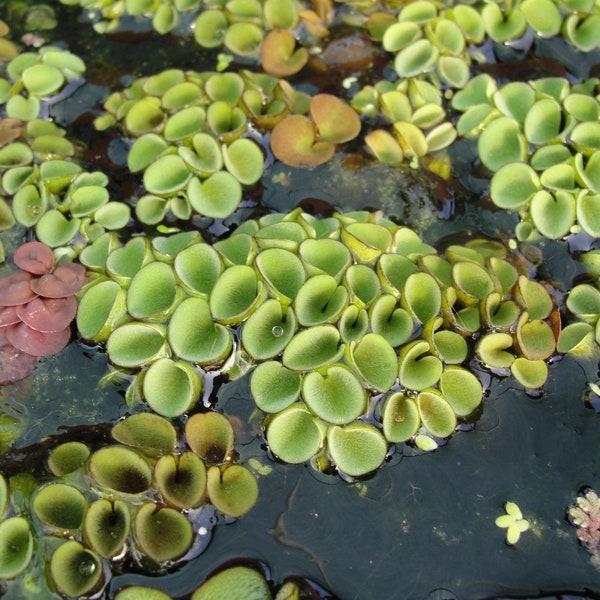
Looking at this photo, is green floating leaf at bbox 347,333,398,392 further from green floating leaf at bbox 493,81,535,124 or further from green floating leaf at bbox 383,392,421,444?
green floating leaf at bbox 493,81,535,124

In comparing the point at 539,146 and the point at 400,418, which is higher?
the point at 539,146

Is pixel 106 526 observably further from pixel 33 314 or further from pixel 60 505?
pixel 33 314

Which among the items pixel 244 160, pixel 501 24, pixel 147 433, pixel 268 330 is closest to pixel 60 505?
pixel 147 433

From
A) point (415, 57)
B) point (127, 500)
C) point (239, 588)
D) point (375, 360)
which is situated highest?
point (415, 57)

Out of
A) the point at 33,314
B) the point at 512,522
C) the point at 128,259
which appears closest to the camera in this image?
the point at 512,522

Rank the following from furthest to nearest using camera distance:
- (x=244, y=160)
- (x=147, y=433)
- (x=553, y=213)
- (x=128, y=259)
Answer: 1. (x=244, y=160)
2. (x=553, y=213)
3. (x=128, y=259)
4. (x=147, y=433)

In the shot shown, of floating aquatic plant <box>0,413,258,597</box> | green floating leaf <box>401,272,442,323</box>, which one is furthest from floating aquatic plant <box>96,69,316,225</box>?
floating aquatic plant <box>0,413,258,597</box>

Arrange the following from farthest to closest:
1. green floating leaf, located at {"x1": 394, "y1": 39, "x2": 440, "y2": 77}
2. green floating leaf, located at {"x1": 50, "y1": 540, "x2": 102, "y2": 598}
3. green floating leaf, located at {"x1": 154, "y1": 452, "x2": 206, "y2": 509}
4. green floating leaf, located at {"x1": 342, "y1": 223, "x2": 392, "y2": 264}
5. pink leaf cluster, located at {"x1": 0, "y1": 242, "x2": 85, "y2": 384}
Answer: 1. green floating leaf, located at {"x1": 394, "y1": 39, "x2": 440, "y2": 77}
2. green floating leaf, located at {"x1": 342, "y1": 223, "x2": 392, "y2": 264}
3. pink leaf cluster, located at {"x1": 0, "y1": 242, "x2": 85, "y2": 384}
4. green floating leaf, located at {"x1": 154, "y1": 452, "x2": 206, "y2": 509}
5. green floating leaf, located at {"x1": 50, "y1": 540, "x2": 102, "y2": 598}
